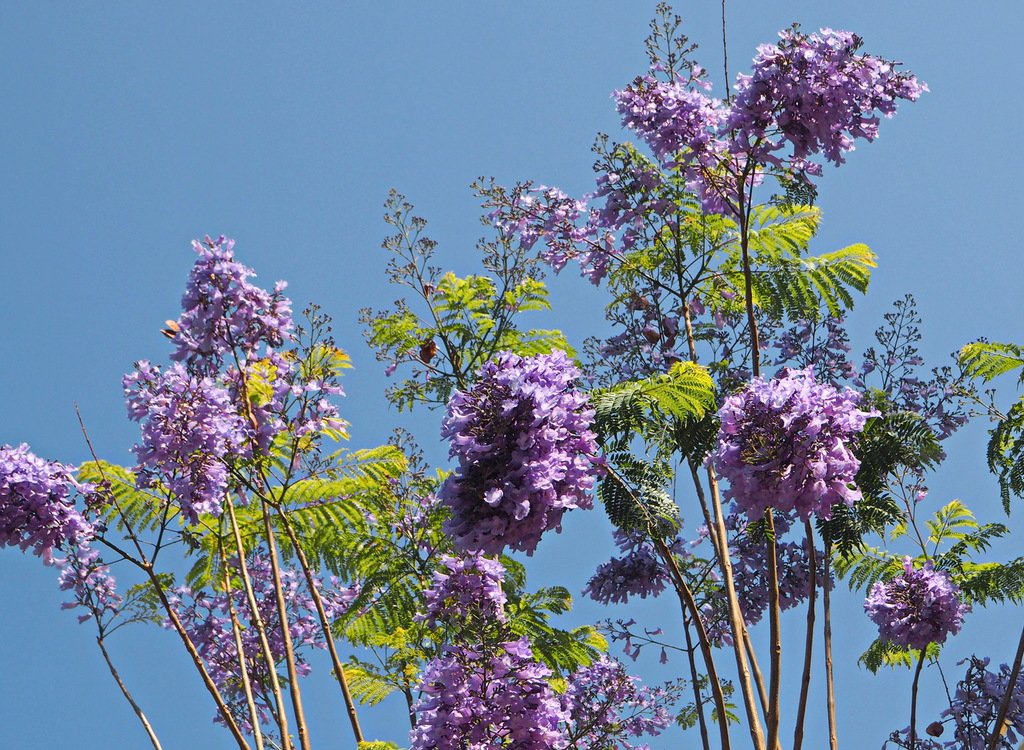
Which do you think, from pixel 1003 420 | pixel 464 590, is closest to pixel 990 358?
→ pixel 1003 420

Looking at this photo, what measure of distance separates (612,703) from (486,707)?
134 inches

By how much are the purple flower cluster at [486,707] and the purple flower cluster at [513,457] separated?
0.63 meters

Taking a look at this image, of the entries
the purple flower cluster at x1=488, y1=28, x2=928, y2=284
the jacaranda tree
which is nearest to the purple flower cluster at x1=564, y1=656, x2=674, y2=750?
the jacaranda tree

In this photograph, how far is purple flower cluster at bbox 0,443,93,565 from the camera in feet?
17.3

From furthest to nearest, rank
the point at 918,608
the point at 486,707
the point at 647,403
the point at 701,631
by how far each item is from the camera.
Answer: the point at 918,608
the point at 647,403
the point at 701,631
the point at 486,707

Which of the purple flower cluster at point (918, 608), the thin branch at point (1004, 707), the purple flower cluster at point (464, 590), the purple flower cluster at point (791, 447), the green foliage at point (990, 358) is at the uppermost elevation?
the green foliage at point (990, 358)

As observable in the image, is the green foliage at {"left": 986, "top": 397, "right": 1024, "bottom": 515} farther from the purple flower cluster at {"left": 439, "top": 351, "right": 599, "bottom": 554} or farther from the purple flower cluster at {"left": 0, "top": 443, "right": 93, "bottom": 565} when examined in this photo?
the purple flower cluster at {"left": 0, "top": 443, "right": 93, "bottom": 565}

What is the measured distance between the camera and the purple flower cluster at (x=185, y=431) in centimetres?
539

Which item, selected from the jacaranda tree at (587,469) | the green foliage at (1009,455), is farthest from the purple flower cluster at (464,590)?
the green foliage at (1009,455)

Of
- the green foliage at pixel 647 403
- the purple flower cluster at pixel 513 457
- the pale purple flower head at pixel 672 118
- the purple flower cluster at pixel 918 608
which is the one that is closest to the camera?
the purple flower cluster at pixel 513 457

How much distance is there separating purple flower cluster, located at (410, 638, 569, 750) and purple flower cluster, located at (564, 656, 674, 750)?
2.49 meters

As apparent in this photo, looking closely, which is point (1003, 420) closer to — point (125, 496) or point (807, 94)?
point (807, 94)

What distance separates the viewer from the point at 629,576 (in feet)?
21.9

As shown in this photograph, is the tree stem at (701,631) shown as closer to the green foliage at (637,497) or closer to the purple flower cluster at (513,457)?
the green foliage at (637,497)
